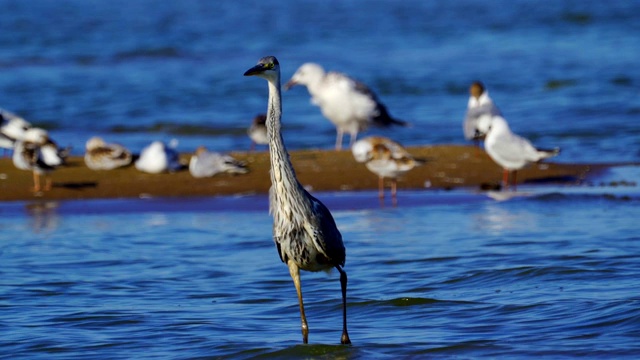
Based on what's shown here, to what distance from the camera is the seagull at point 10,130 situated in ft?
50.3

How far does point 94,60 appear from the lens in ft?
96.2

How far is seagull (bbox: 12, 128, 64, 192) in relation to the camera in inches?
490

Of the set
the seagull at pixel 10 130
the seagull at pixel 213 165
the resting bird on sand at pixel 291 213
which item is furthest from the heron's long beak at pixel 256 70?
the seagull at pixel 10 130

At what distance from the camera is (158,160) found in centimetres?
1303

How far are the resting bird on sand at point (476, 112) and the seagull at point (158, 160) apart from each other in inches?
147

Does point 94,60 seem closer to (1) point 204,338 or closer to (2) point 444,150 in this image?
(2) point 444,150

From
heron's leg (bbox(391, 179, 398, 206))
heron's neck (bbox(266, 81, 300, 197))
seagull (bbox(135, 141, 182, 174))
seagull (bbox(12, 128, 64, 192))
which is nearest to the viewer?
heron's neck (bbox(266, 81, 300, 197))

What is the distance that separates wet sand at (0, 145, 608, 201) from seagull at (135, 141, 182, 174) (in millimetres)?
81

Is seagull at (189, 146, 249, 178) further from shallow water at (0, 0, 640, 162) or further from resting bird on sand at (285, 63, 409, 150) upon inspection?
shallow water at (0, 0, 640, 162)

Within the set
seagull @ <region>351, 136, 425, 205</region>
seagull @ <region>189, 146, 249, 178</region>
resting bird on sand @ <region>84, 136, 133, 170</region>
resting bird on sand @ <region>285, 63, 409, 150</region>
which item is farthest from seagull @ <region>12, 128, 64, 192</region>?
resting bird on sand @ <region>285, 63, 409, 150</region>

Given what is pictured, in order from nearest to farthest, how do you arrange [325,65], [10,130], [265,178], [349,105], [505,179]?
[505,179] → [265,178] → [10,130] → [349,105] → [325,65]

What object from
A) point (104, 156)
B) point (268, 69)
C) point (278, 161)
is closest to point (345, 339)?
point (278, 161)

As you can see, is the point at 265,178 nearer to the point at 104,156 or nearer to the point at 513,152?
the point at 104,156

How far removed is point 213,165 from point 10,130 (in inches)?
165
